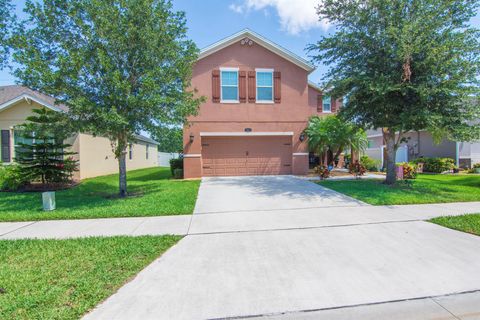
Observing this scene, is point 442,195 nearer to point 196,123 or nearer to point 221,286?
point 221,286

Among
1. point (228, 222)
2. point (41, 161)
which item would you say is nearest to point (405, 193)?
point (228, 222)

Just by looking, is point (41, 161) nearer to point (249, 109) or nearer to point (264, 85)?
point (249, 109)

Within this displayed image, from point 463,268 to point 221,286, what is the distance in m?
3.43

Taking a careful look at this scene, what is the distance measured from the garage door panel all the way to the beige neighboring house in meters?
4.06

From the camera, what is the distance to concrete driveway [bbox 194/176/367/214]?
7340mm

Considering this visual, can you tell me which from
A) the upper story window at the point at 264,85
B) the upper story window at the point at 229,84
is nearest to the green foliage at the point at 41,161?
the upper story window at the point at 229,84

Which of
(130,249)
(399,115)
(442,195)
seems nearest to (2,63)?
(130,249)

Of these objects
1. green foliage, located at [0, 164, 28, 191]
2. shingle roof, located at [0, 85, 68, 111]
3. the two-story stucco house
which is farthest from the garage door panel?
shingle roof, located at [0, 85, 68, 111]

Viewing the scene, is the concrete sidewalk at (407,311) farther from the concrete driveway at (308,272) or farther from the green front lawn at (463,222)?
the green front lawn at (463,222)

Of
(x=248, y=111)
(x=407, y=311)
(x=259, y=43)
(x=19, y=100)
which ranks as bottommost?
(x=407, y=311)

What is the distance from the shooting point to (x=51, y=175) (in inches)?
448

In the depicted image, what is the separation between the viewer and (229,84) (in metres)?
14.1

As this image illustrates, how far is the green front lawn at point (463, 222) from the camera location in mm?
5179

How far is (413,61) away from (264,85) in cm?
731
